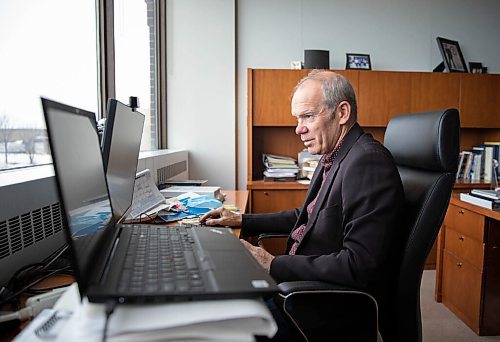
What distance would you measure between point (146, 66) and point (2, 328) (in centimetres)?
282

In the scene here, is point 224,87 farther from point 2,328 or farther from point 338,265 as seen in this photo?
point 2,328

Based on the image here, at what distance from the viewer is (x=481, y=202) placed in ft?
7.97

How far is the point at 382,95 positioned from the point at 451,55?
84 centimetres

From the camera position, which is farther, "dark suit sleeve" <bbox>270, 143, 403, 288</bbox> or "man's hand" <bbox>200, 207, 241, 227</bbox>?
"man's hand" <bbox>200, 207, 241, 227</bbox>

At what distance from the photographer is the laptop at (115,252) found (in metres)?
0.63

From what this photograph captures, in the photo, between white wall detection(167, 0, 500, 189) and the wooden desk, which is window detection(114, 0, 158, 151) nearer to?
white wall detection(167, 0, 500, 189)

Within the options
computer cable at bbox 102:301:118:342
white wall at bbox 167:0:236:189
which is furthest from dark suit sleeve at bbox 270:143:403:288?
white wall at bbox 167:0:236:189

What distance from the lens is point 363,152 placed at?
131 centimetres

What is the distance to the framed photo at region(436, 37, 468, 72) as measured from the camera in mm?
3678

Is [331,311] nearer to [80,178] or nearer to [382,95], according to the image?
[80,178]

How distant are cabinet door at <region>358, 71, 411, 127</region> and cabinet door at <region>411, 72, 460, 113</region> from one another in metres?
0.06

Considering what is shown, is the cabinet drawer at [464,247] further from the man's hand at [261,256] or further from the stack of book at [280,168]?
the man's hand at [261,256]

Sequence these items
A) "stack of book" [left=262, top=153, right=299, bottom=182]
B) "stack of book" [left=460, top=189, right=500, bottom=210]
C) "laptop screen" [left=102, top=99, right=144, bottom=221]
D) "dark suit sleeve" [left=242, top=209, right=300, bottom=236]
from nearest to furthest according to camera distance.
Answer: "laptop screen" [left=102, top=99, right=144, bottom=221]
"dark suit sleeve" [left=242, top=209, right=300, bottom=236]
"stack of book" [left=460, top=189, right=500, bottom=210]
"stack of book" [left=262, top=153, right=299, bottom=182]

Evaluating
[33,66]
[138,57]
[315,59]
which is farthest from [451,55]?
[33,66]
